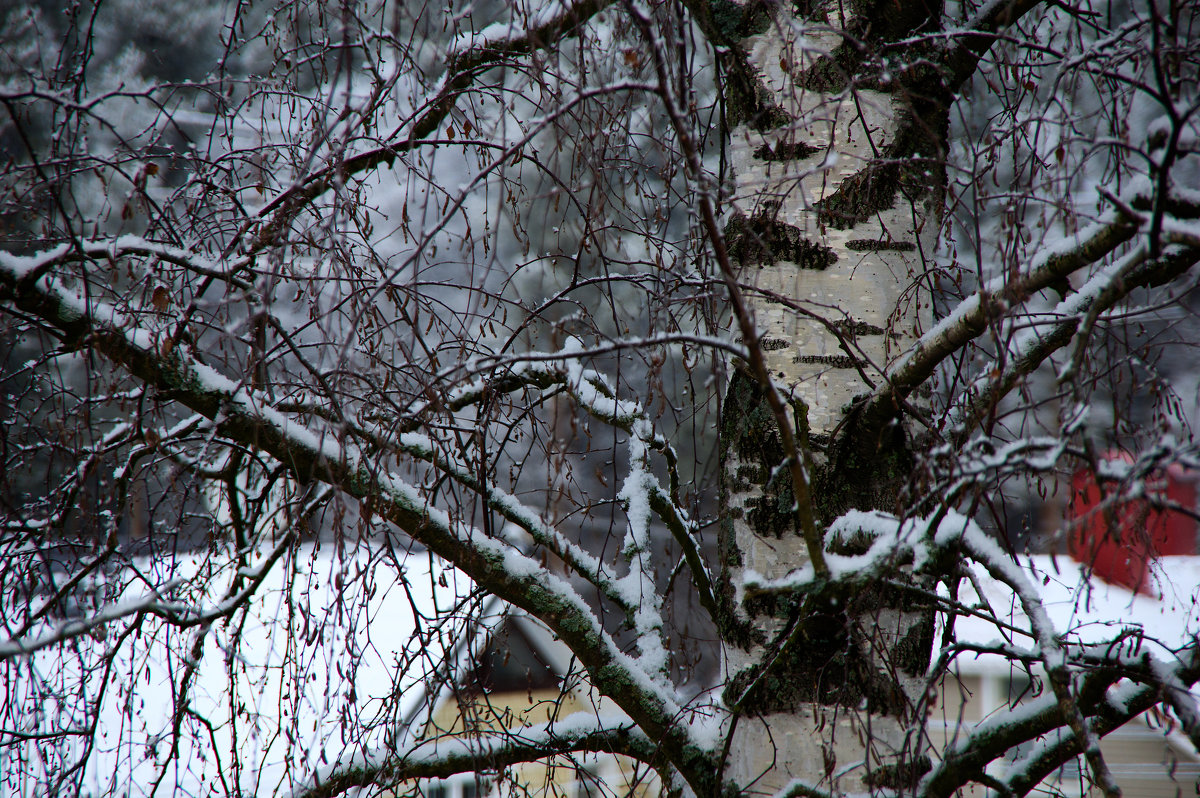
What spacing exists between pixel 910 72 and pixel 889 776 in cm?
155

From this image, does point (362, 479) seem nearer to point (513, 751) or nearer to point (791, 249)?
point (513, 751)

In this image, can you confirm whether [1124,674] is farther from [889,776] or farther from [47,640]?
[47,640]

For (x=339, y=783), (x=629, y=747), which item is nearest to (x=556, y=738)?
(x=629, y=747)

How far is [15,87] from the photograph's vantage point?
158cm

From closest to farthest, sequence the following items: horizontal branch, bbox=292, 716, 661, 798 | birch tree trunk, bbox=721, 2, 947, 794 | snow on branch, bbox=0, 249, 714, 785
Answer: snow on branch, bbox=0, 249, 714, 785, birch tree trunk, bbox=721, 2, 947, 794, horizontal branch, bbox=292, 716, 661, 798

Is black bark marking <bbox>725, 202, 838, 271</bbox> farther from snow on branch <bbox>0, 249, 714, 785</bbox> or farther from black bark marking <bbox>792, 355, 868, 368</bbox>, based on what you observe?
snow on branch <bbox>0, 249, 714, 785</bbox>

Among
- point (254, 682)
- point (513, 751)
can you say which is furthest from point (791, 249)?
point (254, 682)

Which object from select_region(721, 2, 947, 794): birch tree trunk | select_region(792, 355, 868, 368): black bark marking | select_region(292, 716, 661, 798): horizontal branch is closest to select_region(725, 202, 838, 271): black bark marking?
select_region(721, 2, 947, 794): birch tree trunk

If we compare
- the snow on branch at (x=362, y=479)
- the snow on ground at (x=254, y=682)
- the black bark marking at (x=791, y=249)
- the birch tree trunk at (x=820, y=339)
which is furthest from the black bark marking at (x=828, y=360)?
the snow on ground at (x=254, y=682)

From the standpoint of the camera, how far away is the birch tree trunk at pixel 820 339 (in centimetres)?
181

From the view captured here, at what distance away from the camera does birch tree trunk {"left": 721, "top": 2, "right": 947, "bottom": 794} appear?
1809 millimetres

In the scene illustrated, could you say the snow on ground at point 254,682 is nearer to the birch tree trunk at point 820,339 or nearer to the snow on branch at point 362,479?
the snow on branch at point 362,479

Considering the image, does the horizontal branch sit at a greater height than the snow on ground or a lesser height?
lesser

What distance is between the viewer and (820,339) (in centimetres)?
191
